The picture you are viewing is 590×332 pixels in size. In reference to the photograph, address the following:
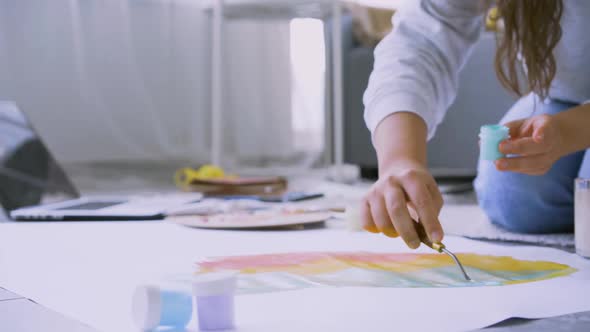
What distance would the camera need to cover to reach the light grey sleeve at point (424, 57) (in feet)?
2.59

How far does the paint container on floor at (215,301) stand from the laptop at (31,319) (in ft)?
0.28

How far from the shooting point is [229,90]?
8.14ft

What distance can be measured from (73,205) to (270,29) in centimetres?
143

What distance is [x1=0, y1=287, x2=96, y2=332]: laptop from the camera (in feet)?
1.70

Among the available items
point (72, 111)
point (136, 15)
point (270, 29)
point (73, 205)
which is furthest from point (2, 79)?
point (270, 29)

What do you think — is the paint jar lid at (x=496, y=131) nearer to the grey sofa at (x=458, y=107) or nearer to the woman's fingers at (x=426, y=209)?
the woman's fingers at (x=426, y=209)

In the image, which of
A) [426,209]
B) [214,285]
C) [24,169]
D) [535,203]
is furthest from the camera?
[24,169]

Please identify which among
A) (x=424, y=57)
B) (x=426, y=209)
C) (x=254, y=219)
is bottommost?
(x=254, y=219)

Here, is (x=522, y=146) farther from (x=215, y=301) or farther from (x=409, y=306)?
(x=215, y=301)

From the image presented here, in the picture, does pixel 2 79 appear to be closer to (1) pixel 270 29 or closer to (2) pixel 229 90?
(2) pixel 229 90

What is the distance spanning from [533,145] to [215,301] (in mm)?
358

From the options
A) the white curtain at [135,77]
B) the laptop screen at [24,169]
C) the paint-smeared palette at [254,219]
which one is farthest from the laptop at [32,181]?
the white curtain at [135,77]

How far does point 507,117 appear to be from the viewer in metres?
1.07

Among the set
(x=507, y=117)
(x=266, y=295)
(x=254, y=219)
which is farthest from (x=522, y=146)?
(x=254, y=219)
